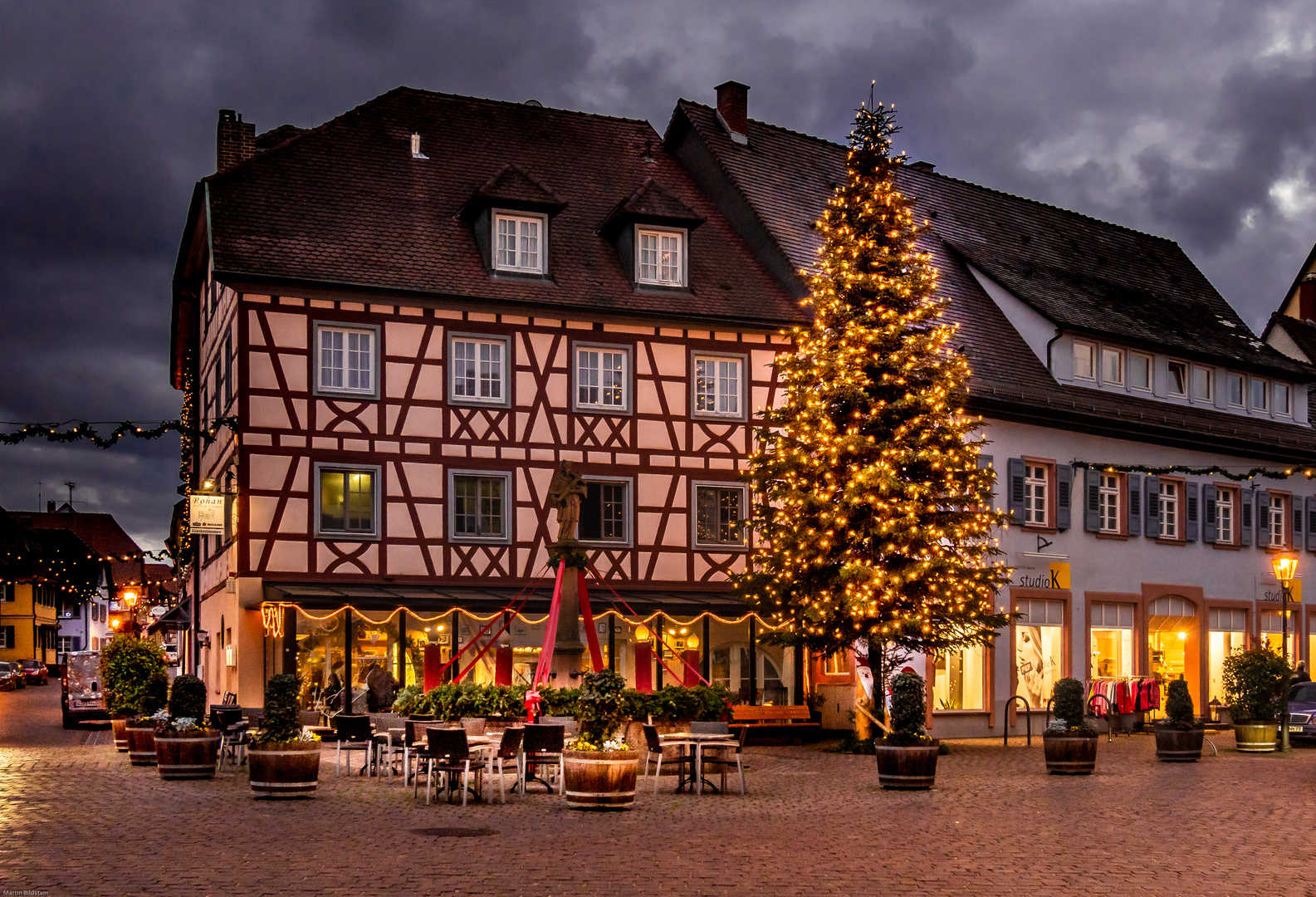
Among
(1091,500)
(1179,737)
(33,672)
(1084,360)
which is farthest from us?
(33,672)

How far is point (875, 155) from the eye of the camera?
2841 cm

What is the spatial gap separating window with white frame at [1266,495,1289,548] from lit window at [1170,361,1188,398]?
13.2ft

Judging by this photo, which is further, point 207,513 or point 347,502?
point 347,502

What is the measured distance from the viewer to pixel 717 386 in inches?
1357

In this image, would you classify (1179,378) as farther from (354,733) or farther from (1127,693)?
(354,733)

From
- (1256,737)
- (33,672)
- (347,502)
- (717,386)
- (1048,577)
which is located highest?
(717,386)

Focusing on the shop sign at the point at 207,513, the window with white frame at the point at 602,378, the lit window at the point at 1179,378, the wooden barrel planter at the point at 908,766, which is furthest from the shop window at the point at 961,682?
the shop sign at the point at 207,513

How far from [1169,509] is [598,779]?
24.9m

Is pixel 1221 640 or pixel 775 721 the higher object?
pixel 1221 640

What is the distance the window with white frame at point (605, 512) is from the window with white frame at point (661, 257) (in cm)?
436

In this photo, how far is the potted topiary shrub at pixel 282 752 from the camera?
1800 centimetres

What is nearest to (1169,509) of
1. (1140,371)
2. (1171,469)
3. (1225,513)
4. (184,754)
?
(1171,469)

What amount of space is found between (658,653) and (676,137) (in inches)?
520

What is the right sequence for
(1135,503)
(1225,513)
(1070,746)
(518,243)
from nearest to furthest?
1. (1070,746)
2. (518,243)
3. (1135,503)
4. (1225,513)
